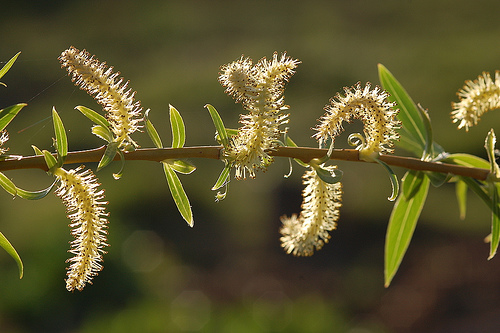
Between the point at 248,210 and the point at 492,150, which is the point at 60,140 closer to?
the point at 492,150

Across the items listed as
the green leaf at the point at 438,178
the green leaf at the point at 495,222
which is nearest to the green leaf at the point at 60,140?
the green leaf at the point at 438,178

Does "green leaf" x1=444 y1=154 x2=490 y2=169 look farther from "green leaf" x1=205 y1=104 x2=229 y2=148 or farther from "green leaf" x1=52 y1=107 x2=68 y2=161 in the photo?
"green leaf" x1=52 y1=107 x2=68 y2=161

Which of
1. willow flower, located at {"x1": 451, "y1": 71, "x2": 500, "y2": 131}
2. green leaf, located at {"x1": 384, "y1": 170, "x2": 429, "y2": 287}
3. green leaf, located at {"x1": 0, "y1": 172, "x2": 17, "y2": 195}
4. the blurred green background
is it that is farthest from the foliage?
the blurred green background

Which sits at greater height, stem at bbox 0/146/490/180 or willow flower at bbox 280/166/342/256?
stem at bbox 0/146/490/180

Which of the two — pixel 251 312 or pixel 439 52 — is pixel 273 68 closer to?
pixel 251 312

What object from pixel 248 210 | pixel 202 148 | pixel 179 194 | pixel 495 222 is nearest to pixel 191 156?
pixel 202 148

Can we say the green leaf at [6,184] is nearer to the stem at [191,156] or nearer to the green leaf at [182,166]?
the stem at [191,156]

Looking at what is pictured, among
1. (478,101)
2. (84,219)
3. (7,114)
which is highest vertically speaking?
(478,101)
